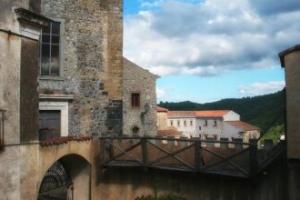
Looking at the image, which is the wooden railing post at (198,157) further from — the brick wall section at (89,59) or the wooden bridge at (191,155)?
the brick wall section at (89,59)

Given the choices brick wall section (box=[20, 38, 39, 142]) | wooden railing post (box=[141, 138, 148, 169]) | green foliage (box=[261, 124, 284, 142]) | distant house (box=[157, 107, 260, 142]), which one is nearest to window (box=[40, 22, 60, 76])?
wooden railing post (box=[141, 138, 148, 169])

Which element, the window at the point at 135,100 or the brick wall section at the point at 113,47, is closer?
the brick wall section at the point at 113,47

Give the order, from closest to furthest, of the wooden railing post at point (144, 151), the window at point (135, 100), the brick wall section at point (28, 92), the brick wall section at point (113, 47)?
the brick wall section at point (28, 92) < the wooden railing post at point (144, 151) < the brick wall section at point (113, 47) < the window at point (135, 100)

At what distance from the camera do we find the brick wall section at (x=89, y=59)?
16.0 meters

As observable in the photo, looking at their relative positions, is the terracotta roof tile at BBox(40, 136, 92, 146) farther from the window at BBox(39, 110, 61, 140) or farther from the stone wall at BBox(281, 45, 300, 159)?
the stone wall at BBox(281, 45, 300, 159)

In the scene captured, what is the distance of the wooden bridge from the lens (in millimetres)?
11203

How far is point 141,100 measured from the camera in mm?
31484

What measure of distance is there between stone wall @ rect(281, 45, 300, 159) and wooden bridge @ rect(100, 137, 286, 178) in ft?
2.13

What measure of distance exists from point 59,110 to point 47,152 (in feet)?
Answer: 12.3

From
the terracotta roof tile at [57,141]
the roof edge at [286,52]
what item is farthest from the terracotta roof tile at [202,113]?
the roof edge at [286,52]

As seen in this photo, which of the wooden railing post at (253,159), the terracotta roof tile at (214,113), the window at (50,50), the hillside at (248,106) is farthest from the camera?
the hillside at (248,106)

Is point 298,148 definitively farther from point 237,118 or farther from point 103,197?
point 237,118

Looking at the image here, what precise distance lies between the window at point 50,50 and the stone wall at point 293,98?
8918mm

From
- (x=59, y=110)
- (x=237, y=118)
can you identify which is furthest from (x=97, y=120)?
(x=237, y=118)
